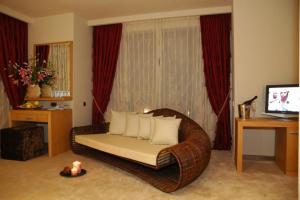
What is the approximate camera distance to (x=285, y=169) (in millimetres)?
3098

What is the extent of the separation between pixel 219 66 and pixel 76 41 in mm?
2827

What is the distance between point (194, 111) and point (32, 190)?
3.00 metres

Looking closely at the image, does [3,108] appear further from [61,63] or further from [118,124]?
[118,124]

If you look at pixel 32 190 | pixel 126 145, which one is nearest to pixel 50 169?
pixel 32 190

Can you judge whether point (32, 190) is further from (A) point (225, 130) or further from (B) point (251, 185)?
(A) point (225, 130)

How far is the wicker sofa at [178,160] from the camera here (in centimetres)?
244

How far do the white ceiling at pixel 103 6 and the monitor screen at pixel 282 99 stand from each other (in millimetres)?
1699

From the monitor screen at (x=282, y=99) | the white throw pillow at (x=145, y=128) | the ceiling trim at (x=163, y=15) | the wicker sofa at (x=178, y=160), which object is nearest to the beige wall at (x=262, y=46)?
the monitor screen at (x=282, y=99)

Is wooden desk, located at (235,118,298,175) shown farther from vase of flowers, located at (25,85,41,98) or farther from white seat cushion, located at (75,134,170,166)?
vase of flowers, located at (25,85,41,98)

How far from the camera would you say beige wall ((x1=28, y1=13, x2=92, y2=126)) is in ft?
14.7

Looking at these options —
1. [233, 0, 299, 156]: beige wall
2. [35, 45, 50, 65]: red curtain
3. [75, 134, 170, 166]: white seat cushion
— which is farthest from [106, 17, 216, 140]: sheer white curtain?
[35, 45, 50, 65]: red curtain

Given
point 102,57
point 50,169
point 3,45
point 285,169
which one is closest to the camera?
point 285,169

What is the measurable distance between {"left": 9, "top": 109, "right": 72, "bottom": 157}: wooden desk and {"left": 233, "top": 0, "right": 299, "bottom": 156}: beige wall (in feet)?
10.0

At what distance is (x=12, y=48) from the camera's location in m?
4.33
